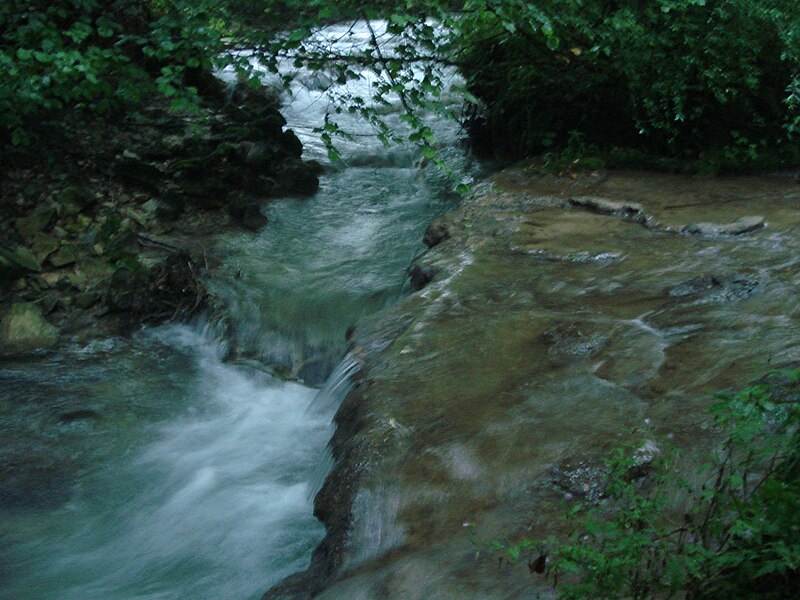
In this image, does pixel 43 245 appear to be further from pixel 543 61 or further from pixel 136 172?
pixel 543 61

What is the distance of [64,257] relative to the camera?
25.9ft

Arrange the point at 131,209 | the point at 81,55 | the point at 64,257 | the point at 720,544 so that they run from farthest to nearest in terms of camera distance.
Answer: the point at 131,209, the point at 64,257, the point at 81,55, the point at 720,544

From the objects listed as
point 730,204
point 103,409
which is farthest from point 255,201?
point 730,204

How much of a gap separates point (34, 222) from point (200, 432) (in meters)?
3.63

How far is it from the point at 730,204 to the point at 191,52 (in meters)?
4.52

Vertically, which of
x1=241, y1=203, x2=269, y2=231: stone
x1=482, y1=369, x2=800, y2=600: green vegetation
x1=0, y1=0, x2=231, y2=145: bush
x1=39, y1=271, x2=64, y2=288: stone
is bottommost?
x1=482, y1=369, x2=800, y2=600: green vegetation

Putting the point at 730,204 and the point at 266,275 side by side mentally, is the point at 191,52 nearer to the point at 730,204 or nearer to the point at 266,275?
the point at 266,275

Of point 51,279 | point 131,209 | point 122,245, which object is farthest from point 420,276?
point 131,209

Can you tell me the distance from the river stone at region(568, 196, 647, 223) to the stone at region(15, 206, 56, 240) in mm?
5061

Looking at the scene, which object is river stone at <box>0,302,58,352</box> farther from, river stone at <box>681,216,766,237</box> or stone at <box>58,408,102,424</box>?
river stone at <box>681,216,766,237</box>

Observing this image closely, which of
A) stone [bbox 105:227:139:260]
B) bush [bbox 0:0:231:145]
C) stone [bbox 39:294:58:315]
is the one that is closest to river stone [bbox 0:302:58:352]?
stone [bbox 39:294:58:315]

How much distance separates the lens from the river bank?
324cm

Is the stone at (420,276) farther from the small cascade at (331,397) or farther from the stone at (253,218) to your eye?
the stone at (253,218)

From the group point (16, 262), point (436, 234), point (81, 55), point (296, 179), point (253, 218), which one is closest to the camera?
point (81, 55)
